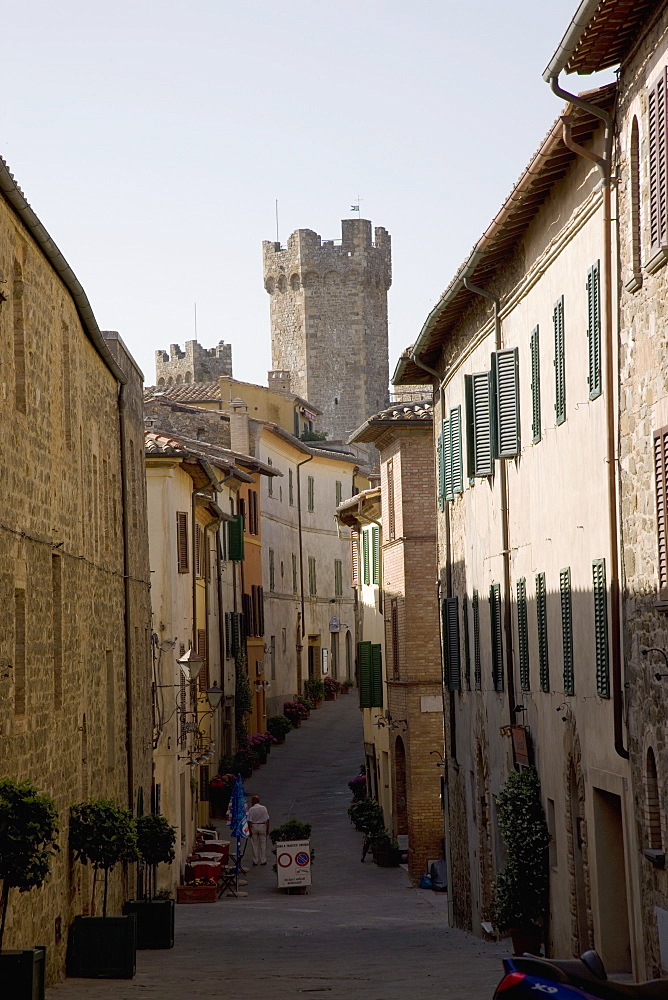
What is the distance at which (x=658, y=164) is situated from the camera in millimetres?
11125

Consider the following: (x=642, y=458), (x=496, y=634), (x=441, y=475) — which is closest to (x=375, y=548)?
(x=441, y=475)

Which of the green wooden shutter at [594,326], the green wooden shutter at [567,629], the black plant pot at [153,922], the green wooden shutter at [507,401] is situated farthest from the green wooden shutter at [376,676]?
the green wooden shutter at [594,326]

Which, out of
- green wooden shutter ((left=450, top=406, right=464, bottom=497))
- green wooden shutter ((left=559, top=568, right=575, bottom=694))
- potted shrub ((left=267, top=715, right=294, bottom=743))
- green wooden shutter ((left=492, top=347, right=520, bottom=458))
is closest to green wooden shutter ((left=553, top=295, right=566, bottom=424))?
green wooden shutter ((left=559, top=568, right=575, bottom=694))

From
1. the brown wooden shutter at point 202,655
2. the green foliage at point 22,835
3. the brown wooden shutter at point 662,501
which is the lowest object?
the green foliage at point 22,835

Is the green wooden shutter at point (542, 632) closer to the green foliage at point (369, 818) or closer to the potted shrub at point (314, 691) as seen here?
the green foliage at point (369, 818)

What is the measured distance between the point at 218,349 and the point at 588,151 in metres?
85.0

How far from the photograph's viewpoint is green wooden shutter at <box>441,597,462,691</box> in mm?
23703

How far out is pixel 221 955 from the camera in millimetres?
19438

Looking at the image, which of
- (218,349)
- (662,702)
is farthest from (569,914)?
(218,349)

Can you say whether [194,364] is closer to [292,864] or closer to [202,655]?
[202,655]

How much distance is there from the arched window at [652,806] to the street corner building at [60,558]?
547 cm

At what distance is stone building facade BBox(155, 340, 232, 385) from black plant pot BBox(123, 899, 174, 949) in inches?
2977

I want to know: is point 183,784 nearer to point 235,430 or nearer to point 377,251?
point 235,430

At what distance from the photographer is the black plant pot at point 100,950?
16.3m
